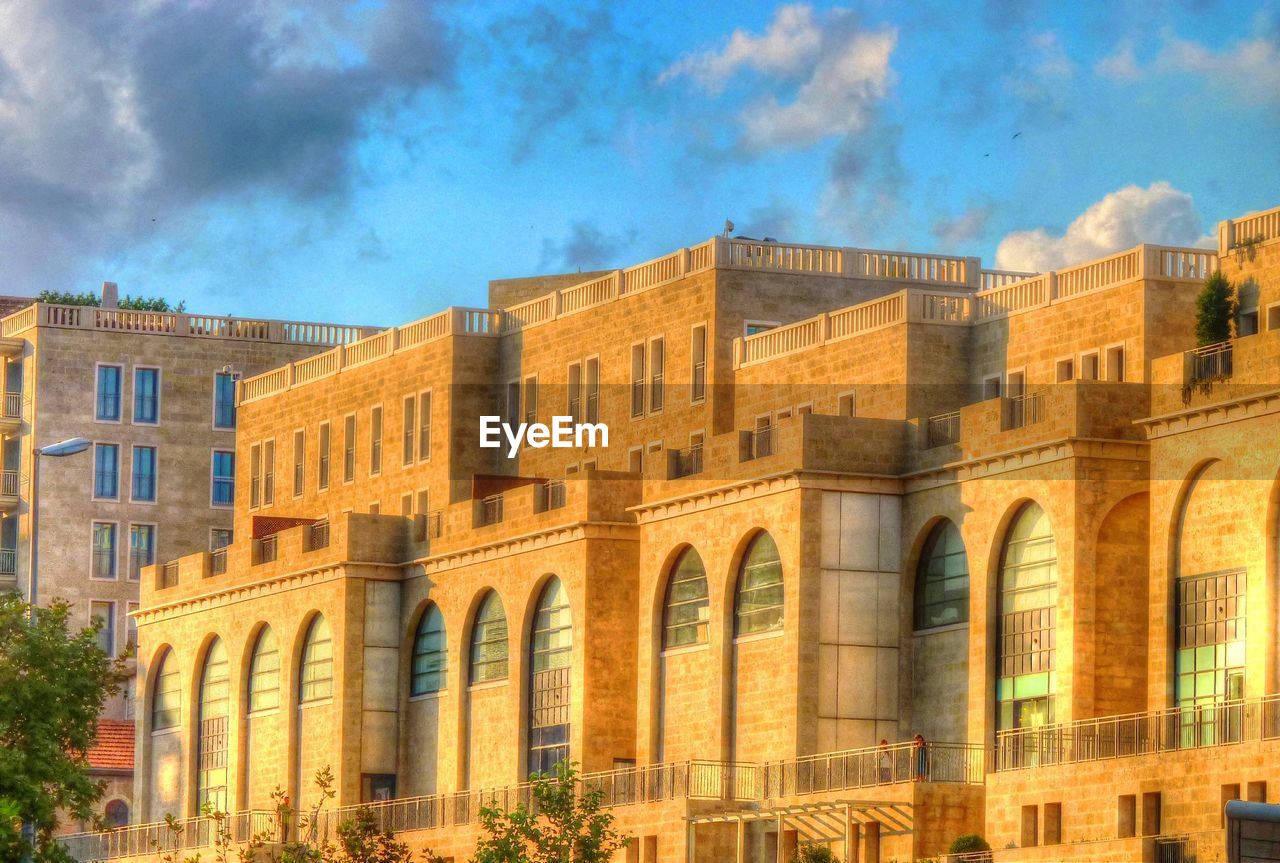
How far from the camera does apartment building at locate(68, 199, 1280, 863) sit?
5628 cm

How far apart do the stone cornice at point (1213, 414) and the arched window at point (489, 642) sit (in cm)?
2345

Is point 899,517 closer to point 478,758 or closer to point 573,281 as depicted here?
point 478,758

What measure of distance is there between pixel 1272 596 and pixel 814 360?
18383 millimetres

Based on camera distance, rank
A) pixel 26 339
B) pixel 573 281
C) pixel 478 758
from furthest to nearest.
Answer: pixel 26 339
pixel 573 281
pixel 478 758

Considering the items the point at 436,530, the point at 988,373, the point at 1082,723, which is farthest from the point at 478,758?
the point at 1082,723

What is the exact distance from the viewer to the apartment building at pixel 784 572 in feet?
185

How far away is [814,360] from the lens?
7044 cm

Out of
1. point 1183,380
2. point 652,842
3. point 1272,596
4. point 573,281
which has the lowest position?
point 652,842

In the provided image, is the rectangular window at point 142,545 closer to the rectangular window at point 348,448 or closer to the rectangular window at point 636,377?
the rectangular window at point 348,448

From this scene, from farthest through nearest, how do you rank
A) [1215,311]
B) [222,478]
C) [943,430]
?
[222,478] → [943,430] → [1215,311]

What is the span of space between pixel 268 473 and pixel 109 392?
20.7 metres

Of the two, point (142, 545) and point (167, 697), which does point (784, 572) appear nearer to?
point (167, 697)

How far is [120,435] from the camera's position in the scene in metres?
113

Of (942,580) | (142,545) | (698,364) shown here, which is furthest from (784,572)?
(142,545)
